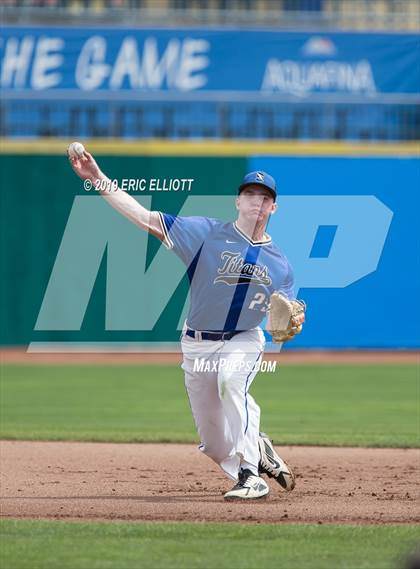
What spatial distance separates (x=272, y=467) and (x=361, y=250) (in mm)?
8610

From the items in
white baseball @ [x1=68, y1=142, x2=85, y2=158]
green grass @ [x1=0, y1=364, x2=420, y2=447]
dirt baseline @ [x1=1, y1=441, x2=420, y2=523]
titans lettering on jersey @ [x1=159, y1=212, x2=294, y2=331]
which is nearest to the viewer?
dirt baseline @ [x1=1, y1=441, x2=420, y2=523]

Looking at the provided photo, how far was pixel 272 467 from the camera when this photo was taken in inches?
267

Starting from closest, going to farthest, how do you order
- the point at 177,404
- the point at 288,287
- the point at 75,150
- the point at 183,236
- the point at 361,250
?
the point at 75,150 < the point at 183,236 < the point at 288,287 < the point at 177,404 < the point at 361,250

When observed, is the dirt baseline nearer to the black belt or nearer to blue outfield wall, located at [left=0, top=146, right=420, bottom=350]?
the black belt

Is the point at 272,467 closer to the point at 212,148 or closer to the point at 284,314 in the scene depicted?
the point at 284,314

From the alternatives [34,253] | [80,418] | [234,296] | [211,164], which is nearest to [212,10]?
[211,164]

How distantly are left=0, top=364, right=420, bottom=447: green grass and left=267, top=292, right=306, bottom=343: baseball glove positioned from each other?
3.25 m

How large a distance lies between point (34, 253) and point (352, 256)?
418cm

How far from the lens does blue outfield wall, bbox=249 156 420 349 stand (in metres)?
15.3

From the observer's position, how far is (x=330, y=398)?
12969 millimetres

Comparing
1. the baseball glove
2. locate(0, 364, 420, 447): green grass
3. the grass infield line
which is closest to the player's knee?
the baseball glove

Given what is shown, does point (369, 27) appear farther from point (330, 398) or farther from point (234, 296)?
point (234, 296)

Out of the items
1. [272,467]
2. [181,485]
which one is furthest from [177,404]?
[272,467]

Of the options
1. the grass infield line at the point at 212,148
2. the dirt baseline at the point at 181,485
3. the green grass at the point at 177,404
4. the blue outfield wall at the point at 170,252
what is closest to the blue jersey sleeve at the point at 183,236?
the dirt baseline at the point at 181,485
